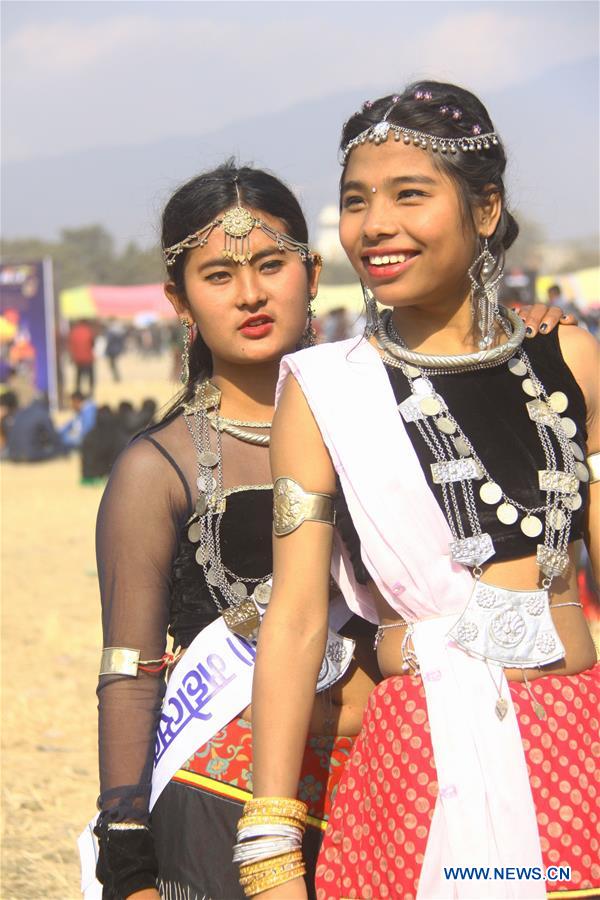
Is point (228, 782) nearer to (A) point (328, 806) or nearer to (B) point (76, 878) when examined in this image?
(A) point (328, 806)

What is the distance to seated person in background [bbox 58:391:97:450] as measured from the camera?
19219 millimetres

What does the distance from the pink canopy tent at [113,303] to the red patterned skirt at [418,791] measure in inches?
1749

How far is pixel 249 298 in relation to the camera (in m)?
2.93

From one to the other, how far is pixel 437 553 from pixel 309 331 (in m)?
1.07

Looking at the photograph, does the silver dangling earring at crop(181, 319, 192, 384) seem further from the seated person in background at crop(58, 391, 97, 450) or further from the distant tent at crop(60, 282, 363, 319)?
the distant tent at crop(60, 282, 363, 319)

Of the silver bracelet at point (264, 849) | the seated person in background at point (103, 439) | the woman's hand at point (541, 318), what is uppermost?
the seated person in background at point (103, 439)

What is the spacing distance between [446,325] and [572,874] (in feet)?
3.37

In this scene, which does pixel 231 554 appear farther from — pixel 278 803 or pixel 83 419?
pixel 83 419

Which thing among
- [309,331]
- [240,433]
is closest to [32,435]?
[309,331]

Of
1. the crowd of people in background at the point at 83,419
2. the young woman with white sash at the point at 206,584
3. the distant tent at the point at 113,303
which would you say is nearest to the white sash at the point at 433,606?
the young woman with white sash at the point at 206,584

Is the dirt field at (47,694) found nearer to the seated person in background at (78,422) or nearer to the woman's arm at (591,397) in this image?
the woman's arm at (591,397)

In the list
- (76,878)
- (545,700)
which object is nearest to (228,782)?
(545,700)

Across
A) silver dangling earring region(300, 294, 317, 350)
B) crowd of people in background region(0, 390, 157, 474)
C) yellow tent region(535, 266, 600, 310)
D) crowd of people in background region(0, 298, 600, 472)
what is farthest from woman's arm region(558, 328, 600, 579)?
yellow tent region(535, 266, 600, 310)

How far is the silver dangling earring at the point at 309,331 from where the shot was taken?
313 centimetres
